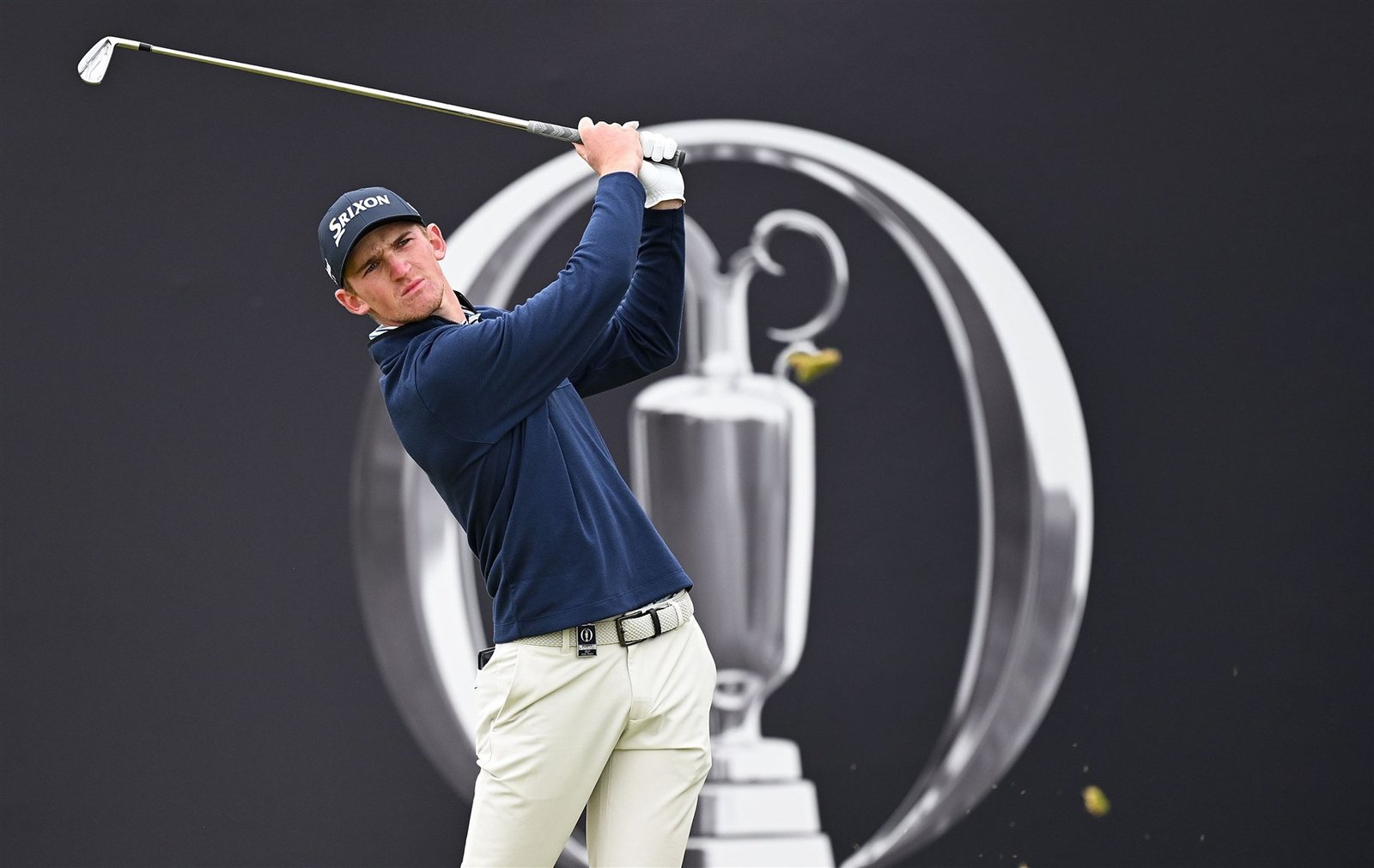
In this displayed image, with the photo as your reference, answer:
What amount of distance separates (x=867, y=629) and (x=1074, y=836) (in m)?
0.55

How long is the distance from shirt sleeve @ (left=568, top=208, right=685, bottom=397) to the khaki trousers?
40cm

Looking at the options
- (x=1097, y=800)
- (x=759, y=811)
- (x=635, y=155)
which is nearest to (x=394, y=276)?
(x=635, y=155)

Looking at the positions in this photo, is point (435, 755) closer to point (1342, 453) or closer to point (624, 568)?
point (624, 568)

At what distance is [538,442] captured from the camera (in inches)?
64.1

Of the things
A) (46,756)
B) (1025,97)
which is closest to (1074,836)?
(1025,97)

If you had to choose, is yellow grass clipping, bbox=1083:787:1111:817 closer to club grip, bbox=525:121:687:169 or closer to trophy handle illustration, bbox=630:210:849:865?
trophy handle illustration, bbox=630:210:849:865

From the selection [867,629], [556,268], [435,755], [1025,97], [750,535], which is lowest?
[435,755]

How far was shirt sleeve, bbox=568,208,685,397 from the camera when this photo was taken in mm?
1793

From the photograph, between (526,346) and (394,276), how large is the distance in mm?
214

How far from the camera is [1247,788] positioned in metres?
2.65

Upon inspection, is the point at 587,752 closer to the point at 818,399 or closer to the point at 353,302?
the point at 353,302

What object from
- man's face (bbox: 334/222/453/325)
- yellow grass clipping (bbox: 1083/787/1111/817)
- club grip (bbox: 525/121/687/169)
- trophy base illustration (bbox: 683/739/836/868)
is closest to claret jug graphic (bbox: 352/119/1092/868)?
trophy base illustration (bbox: 683/739/836/868)

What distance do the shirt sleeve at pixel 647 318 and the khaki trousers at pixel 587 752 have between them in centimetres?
40

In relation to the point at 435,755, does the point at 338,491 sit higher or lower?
higher
